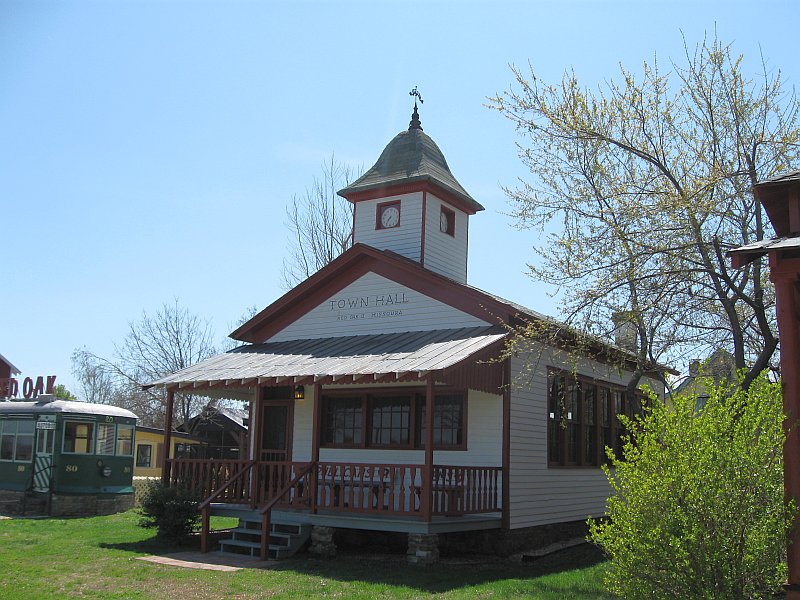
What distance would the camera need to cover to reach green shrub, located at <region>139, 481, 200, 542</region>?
50.8ft

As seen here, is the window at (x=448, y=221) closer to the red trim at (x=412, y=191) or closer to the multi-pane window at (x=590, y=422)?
the red trim at (x=412, y=191)

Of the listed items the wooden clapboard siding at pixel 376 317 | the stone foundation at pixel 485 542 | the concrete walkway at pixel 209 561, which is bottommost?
the concrete walkway at pixel 209 561

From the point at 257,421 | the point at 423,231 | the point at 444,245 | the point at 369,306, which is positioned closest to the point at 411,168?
the point at 423,231

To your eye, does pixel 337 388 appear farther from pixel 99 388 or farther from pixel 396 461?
pixel 99 388

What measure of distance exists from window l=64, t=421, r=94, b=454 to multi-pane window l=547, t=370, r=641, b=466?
13519 mm

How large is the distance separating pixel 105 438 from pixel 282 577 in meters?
13.6

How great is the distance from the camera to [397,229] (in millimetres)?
18266

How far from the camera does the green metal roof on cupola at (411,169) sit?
1814 cm

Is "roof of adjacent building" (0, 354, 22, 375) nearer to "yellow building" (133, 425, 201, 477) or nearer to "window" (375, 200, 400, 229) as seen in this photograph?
"yellow building" (133, 425, 201, 477)

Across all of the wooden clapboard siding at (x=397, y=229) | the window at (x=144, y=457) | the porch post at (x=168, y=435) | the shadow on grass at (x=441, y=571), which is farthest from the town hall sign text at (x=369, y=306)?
the window at (x=144, y=457)

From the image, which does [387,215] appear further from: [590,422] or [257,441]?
[590,422]

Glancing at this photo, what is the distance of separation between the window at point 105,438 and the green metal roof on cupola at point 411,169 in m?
10.6

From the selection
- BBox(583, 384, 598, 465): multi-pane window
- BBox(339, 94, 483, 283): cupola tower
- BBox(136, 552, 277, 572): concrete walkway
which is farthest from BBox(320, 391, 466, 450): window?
BBox(583, 384, 598, 465): multi-pane window

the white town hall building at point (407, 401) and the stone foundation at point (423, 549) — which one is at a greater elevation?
the white town hall building at point (407, 401)
